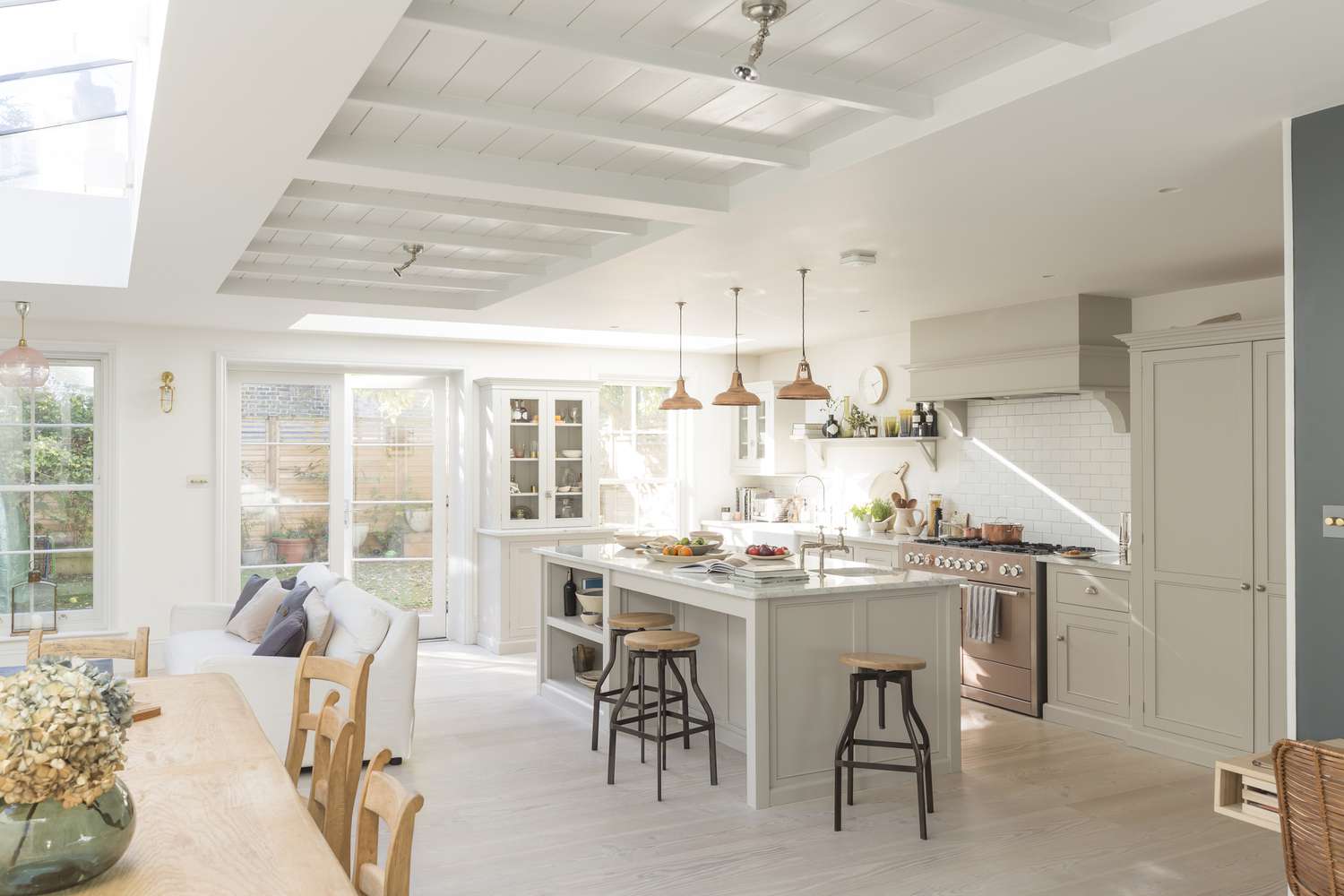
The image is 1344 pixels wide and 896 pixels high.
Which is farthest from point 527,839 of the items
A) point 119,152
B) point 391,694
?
point 119,152

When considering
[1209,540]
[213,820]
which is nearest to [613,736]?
[213,820]

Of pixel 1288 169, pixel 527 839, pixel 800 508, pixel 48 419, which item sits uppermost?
pixel 1288 169

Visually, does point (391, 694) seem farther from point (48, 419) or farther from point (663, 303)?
point (48, 419)

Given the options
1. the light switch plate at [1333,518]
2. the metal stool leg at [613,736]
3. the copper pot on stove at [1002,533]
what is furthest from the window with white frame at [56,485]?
the light switch plate at [1333,518]

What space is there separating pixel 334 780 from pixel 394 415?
6.29 meters

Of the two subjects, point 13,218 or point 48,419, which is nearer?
point 13,218

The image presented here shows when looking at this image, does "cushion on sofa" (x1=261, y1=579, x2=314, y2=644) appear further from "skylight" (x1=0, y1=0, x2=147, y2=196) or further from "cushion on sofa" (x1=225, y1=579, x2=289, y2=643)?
"skylight" (x1=0, y1=0, x2=147, y2=196)

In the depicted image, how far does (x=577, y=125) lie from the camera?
3.27m

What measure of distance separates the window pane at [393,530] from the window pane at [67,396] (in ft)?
6.75

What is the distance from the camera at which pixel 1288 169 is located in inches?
119

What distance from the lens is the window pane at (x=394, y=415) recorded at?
8.29 m

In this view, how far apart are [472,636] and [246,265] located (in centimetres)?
390

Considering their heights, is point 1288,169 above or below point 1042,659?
above

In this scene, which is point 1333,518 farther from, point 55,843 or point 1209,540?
point 55,843
